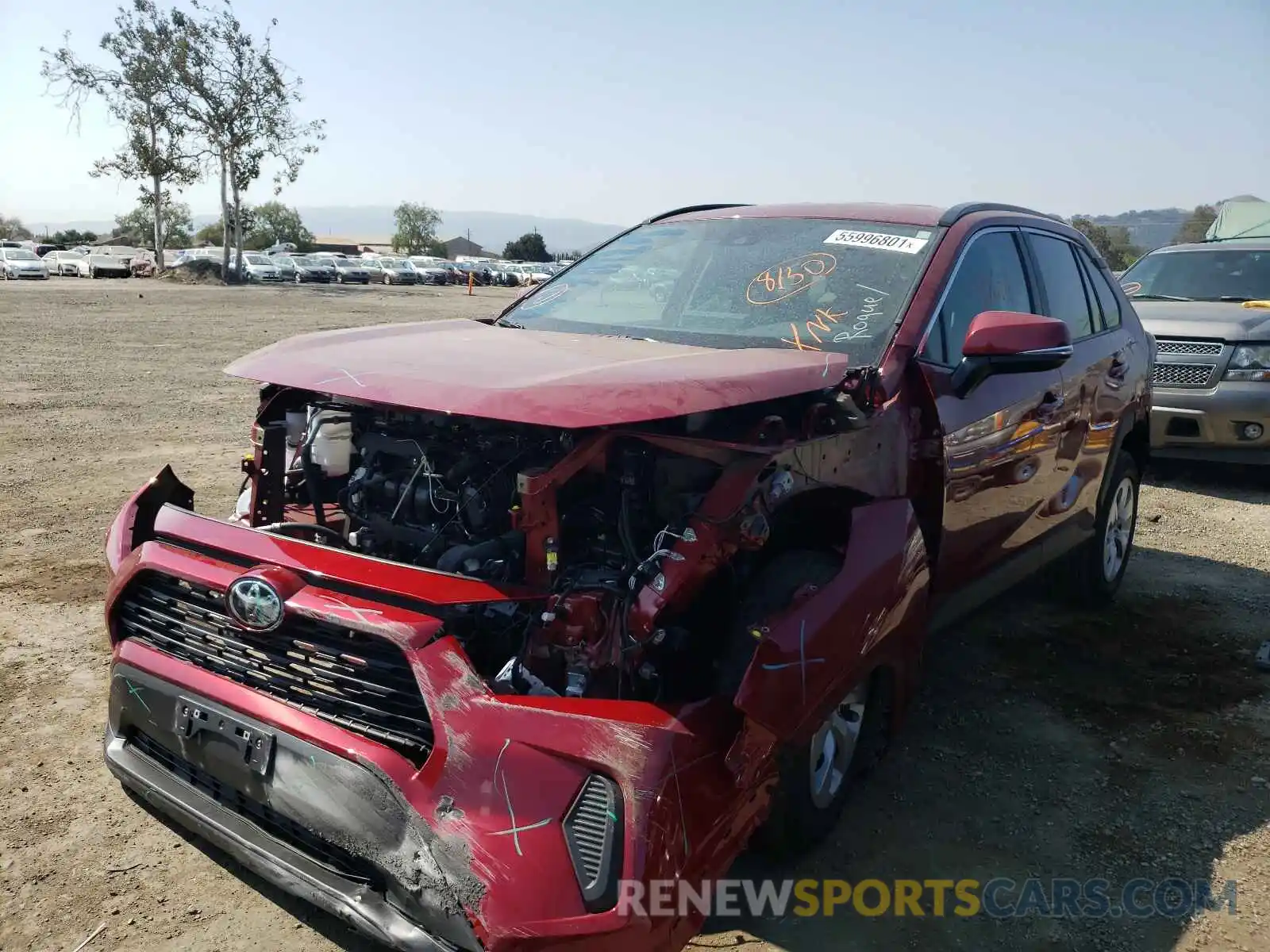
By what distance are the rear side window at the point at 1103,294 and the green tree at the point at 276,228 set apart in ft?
296

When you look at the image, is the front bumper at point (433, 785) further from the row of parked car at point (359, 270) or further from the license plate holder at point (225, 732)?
the row of parked car at point (359, 270)

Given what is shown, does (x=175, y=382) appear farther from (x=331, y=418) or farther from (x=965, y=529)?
(x=965, y=529)

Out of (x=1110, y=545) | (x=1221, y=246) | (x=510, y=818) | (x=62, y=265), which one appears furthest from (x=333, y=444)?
(x=62, y=265)

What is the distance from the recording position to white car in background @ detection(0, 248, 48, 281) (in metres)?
37.4

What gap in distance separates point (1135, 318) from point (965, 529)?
263 centimetres

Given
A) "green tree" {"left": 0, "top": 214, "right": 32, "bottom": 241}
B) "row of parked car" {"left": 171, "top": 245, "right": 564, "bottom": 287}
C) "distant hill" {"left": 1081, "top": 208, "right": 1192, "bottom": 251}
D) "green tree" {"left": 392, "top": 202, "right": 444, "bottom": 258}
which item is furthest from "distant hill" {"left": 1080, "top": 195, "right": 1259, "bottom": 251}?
"green tree" {"left": 0, "top": 214, "right": 32, "bottom": 241}

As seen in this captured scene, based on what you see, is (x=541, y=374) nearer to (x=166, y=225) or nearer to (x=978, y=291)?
(x=978, y=291)

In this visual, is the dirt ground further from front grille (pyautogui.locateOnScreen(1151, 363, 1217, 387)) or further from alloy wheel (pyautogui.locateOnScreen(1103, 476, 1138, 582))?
front grille (pyautogui.locateOnScreen(1151, 363, 1217, 387))

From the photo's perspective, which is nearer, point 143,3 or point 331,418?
point 331,418

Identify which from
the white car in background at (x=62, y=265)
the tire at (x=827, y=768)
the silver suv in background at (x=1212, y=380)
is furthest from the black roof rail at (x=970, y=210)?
the white car in background at (x=62, y=265)

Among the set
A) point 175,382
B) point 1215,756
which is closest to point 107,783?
point 1215,756

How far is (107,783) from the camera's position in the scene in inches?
126

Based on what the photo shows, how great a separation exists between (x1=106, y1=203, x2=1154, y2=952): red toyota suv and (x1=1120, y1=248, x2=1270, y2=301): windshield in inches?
255

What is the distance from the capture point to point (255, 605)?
7.78 feet
